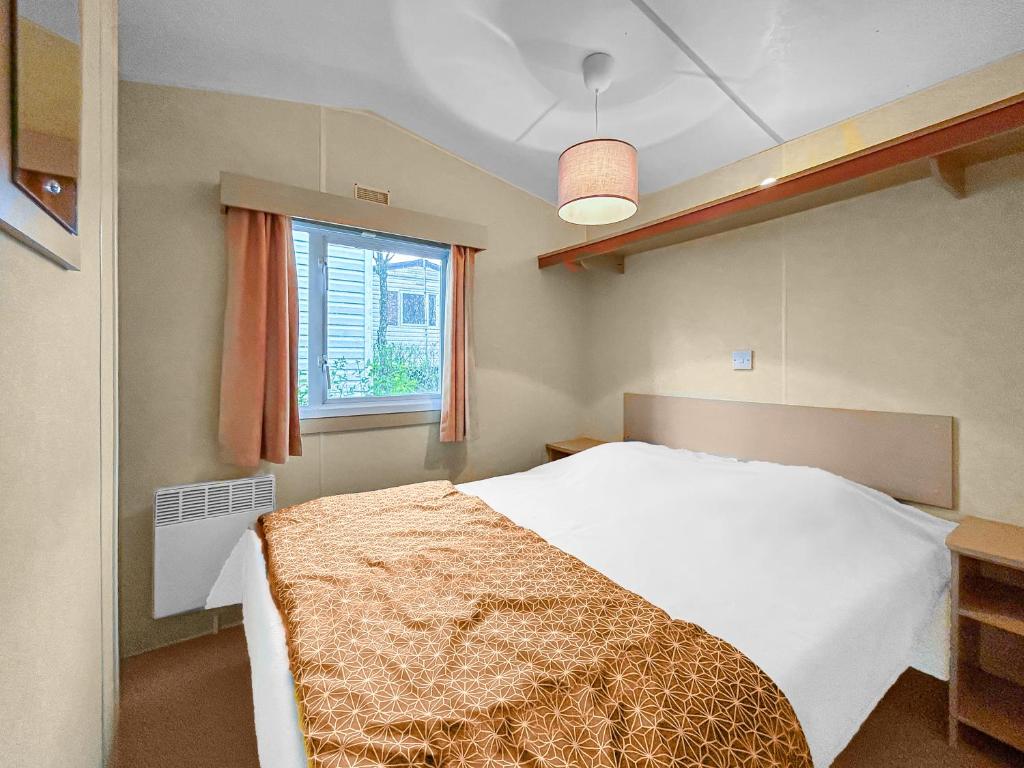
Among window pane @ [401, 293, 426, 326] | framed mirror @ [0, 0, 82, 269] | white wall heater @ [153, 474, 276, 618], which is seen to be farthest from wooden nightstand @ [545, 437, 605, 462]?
framed mirror @ [0, 0, 82, 269]

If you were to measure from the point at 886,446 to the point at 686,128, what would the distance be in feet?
6.12

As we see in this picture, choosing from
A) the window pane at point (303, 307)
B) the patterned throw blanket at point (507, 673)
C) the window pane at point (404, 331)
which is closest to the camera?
the patterned throw blanket at point (507, 673)

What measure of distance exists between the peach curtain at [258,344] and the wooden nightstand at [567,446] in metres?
1.78

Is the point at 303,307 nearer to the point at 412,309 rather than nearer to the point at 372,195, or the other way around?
the point at 412,309

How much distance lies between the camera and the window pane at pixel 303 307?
8.32 ft

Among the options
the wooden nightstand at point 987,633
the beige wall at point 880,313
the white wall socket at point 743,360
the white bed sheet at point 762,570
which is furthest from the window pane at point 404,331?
the wooden nightstand at point 987,633

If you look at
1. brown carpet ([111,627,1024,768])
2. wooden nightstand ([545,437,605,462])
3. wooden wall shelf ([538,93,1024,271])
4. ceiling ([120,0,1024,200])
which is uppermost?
ceiling ([120,0,1024,200])

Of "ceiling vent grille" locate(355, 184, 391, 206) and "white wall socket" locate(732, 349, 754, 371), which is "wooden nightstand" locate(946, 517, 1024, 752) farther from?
"ceiling vent grille" locate(355, 184, 391, 206)

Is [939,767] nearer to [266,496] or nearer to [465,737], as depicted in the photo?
[465,737]

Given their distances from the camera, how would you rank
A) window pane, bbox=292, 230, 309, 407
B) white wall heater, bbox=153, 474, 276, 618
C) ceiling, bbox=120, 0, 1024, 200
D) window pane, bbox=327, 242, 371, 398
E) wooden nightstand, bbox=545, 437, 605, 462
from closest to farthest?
ceiling, bbox=120, 0, 1024, 200
white wall heater, bbox=153, 474, 276, 618
window pane, bbox=292, 230, 309, 407
window pane, bbox=327, 242, 371, 398
wooden nightstand, bbox=545, 437, 605, 462

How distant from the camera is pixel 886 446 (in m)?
2.04

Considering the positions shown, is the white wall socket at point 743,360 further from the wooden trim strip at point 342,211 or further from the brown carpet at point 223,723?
the wooden trim strip at point 342,211

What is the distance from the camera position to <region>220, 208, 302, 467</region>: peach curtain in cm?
219

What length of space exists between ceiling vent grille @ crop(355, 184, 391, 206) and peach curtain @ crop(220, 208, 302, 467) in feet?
1.62
